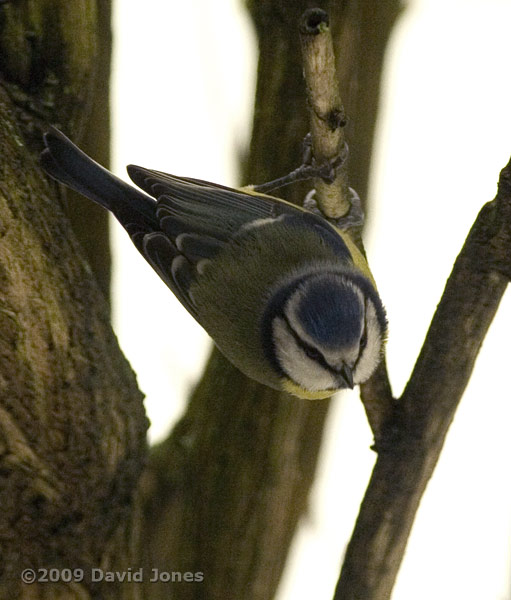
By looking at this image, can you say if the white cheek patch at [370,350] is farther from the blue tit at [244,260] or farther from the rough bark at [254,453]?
the rough bark at [254,453]

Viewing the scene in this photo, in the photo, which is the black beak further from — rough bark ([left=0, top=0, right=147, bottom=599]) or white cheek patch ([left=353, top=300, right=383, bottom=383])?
rough bark ([left=0, top=0, right=147, bottom=599])

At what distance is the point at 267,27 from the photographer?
3.79 feet

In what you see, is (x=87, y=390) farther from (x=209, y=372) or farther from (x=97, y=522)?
(x=209, y=372)

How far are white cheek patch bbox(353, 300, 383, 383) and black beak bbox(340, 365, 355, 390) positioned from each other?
0.01 meters

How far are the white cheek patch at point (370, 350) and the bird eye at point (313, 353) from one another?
5 centimetres

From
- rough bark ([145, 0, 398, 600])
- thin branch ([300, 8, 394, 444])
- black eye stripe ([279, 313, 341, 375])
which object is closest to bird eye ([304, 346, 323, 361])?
black eye stripe ([279, 313, 341, 375])

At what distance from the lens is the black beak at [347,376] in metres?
0.96

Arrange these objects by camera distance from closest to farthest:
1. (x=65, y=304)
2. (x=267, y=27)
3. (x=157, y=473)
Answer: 1. (x=65, y=304)
2. (x=267, y=27)
3. (x=157, y=473)

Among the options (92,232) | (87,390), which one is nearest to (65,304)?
(87,390)

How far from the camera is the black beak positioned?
96 cm

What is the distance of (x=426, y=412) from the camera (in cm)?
102

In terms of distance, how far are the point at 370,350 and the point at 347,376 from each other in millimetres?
66

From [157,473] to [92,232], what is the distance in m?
0.42

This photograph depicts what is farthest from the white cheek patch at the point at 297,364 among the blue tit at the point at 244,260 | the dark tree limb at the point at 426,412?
the dark tree limb at the point at 426,412
